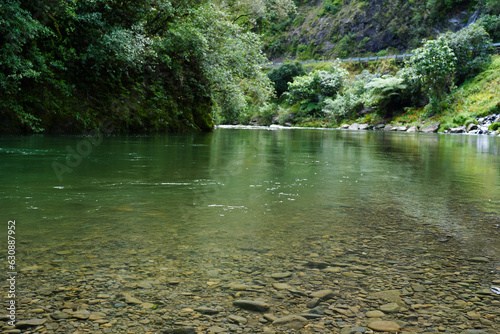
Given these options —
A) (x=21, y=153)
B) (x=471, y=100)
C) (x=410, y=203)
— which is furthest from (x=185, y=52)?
(x=471, y=100)

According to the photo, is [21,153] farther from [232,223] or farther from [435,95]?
[435,95]

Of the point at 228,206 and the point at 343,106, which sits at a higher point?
the point at 343,106

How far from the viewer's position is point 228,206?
11.6 ft

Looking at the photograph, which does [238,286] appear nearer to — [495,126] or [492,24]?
[495,126]

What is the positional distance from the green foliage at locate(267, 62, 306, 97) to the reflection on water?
47.0 meters

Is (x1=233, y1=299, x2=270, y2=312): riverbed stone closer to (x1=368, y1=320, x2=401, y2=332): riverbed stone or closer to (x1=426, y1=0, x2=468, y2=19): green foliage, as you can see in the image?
(x1=368, y1=320, x2=401, y2=332): riverbed stone

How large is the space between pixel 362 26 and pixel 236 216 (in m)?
59.9

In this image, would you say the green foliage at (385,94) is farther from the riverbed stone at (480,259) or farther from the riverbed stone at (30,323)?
the riverbed stone at (30,323)

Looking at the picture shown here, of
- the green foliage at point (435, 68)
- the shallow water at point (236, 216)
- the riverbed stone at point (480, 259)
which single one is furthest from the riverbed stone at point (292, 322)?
the green foliage at point (435, 68)

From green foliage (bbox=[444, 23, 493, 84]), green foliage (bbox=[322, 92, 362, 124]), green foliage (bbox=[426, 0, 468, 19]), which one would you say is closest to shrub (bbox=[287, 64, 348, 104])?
green foliage (bbox=[322, 92, 362, 124])

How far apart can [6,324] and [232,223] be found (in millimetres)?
1682

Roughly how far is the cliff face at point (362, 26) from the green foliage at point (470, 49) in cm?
1255

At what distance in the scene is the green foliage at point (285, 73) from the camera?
170 feet

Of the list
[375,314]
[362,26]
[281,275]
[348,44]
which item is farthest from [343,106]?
[375,314]
